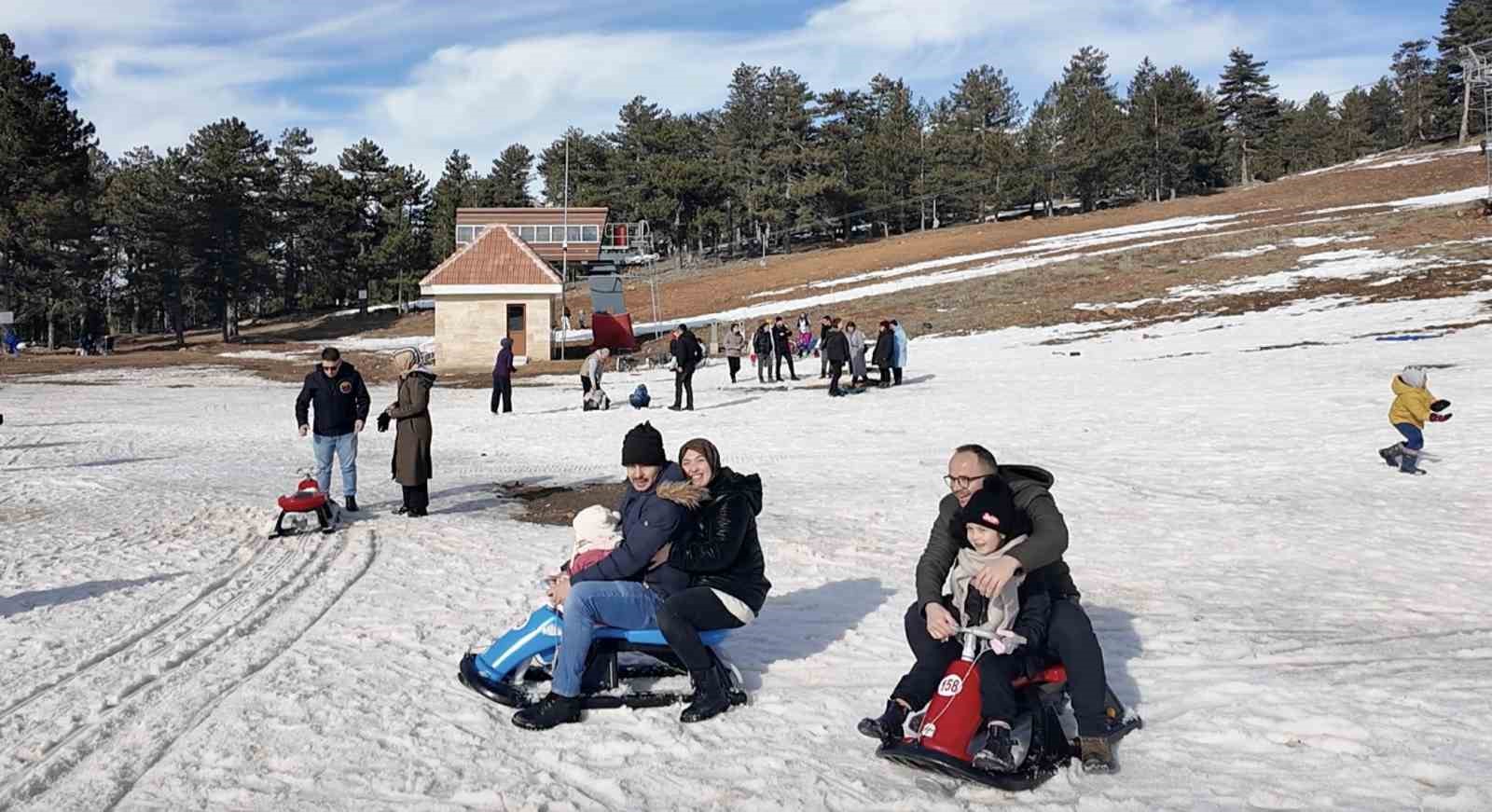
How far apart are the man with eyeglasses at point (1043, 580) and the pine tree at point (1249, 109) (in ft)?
341

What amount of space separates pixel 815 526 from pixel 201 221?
57.2 m

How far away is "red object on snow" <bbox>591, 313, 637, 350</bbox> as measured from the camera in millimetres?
37969

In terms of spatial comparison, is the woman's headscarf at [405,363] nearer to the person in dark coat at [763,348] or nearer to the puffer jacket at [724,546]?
the puffer jacket at [724,546]

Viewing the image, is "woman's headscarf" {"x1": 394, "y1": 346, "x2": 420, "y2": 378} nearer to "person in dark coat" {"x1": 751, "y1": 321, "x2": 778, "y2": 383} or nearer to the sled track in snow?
the sled track in snow

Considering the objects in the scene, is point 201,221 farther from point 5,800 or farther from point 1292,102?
point 1292,102

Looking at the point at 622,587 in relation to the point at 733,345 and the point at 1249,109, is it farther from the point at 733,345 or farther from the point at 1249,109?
the point at 1249,109

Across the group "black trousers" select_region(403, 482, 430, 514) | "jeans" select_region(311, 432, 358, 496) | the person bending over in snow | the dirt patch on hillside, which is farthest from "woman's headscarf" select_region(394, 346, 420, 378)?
the person bending over in snow

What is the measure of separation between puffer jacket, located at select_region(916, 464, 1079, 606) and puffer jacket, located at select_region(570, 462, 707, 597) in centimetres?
115

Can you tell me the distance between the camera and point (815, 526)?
395 inches

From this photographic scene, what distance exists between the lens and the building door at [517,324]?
36875mm

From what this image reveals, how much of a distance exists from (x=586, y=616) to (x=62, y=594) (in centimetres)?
471

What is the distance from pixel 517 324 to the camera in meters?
36.9

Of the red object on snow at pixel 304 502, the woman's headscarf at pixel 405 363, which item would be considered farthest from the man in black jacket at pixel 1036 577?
the woman's headscarf at pixel 405 363

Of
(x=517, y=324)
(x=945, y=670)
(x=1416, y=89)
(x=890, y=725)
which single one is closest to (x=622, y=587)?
(x=890, y=725)
